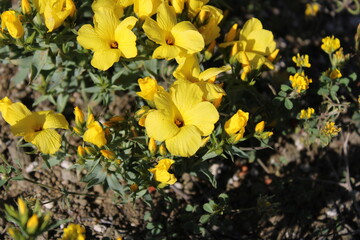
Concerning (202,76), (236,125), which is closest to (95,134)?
(202,76)

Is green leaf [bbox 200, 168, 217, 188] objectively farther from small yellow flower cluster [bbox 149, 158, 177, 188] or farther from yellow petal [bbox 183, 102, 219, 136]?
yellow petal [bbox 183, 102, 219, 136]

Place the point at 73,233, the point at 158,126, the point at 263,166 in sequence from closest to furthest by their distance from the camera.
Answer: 1. the point at 73,233
2. the point at 158,126
3. the point at 263,166

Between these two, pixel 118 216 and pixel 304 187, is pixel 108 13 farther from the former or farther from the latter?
pixel 304 187

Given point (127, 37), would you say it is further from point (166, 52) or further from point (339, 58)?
point (339, 58)

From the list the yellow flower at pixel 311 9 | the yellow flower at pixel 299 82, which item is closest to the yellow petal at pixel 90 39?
the yellow flower at pixel 299 82

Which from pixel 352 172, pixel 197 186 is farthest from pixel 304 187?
pixel 197 186

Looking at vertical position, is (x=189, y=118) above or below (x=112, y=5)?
below
